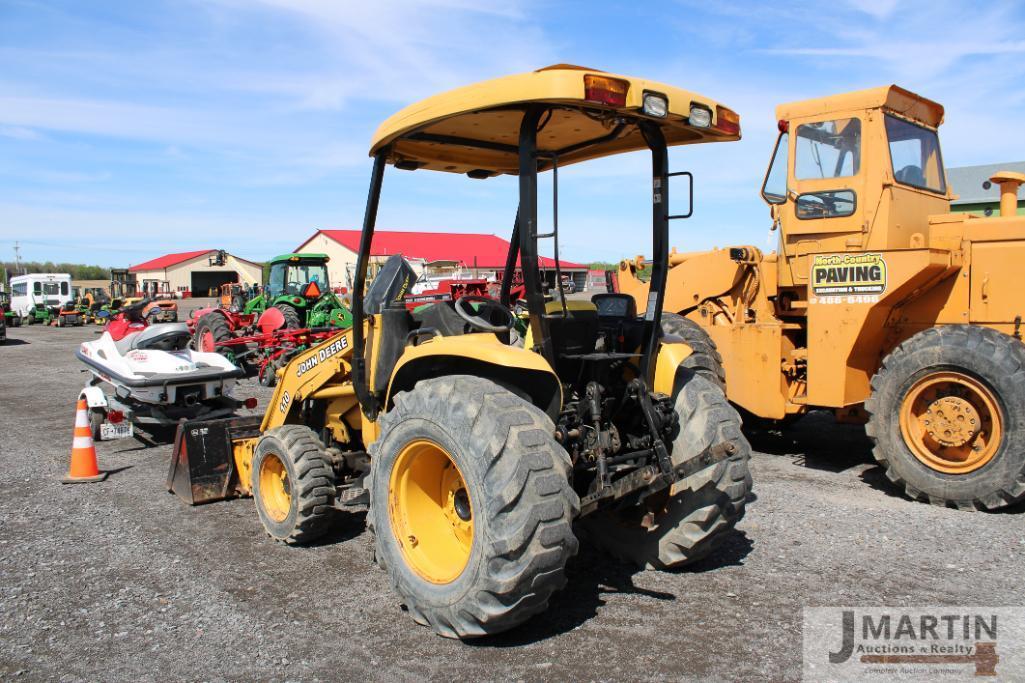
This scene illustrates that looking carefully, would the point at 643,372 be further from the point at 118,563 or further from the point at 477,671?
the point at 118,563

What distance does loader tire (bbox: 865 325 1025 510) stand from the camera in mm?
5703

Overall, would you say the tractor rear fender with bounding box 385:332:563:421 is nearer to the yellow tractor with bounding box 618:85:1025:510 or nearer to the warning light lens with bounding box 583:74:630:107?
the warning light lens with bounding box 583:74:630:107

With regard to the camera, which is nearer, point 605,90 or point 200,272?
point 605,90

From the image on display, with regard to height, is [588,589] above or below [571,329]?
below

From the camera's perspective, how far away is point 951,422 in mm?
6020

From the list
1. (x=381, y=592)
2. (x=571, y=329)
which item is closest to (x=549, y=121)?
(x=571, y=329)

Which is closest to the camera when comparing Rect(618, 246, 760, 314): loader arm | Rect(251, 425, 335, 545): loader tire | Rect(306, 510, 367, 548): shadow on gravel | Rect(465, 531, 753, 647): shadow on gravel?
Rect(465, 531, 753, 647): shadow on gravel

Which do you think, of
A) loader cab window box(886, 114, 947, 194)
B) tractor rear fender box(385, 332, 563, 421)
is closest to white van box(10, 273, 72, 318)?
loader cab window box(886, 114, 947, 194)

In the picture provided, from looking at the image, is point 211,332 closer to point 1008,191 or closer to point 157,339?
point 157,339

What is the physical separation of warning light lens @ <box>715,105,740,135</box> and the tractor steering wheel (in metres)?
1.56

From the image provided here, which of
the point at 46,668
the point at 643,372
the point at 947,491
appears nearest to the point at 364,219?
the point at 643,372

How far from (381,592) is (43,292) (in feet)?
120

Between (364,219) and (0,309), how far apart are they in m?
25.7

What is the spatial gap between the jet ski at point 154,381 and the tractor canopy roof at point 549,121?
184 inches
